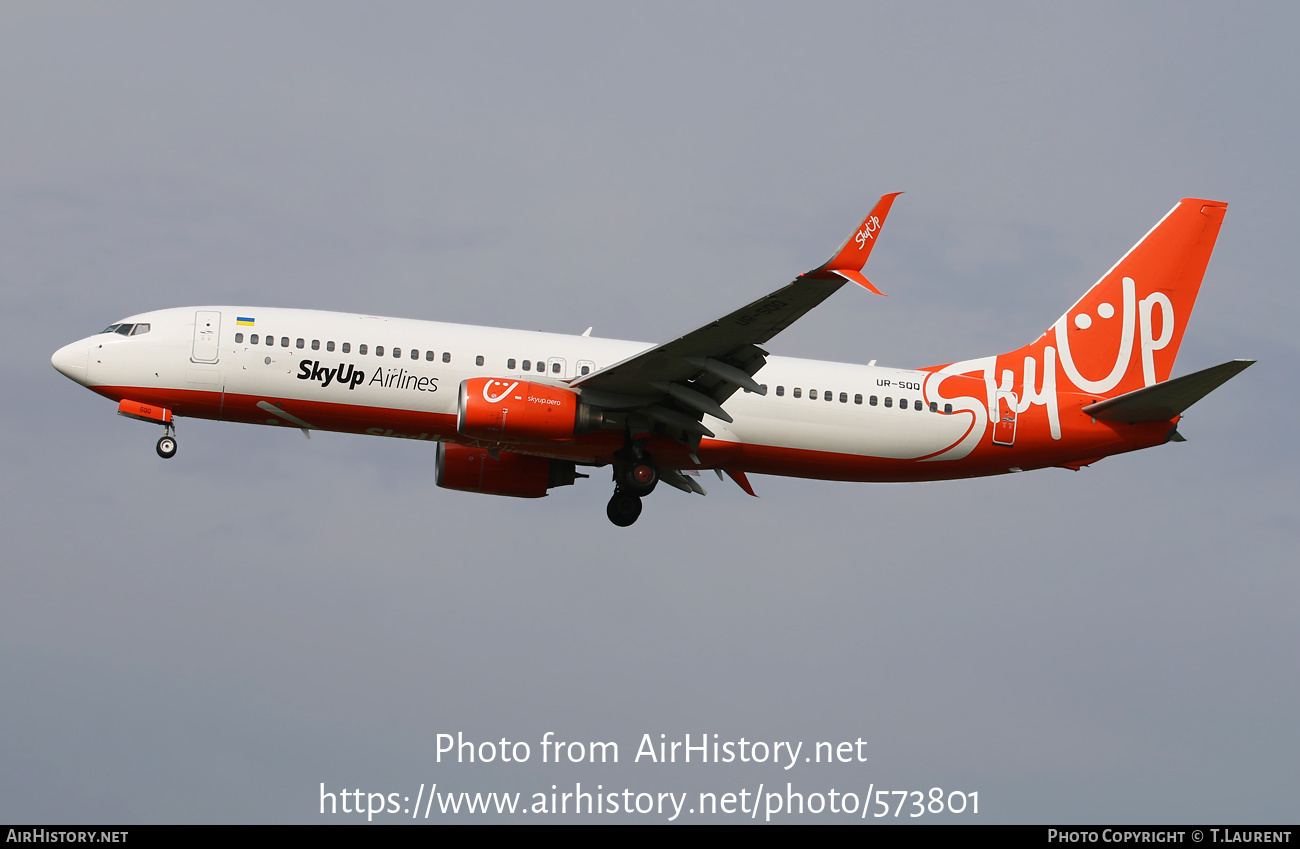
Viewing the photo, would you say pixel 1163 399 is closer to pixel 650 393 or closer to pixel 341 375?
pixel 650 393

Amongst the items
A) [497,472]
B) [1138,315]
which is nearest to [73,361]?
[497,472]

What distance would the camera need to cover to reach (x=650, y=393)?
36.5m

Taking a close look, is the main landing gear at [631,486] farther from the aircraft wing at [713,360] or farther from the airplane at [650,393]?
the aircraft wing at [713,360]

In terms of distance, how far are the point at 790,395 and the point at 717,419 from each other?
6.67 ft

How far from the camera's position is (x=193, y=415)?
120 ft

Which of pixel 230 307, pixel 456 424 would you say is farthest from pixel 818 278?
pixel 230 307

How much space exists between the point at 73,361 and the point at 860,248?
65.8 ft

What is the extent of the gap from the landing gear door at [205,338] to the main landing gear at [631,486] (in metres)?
10.8

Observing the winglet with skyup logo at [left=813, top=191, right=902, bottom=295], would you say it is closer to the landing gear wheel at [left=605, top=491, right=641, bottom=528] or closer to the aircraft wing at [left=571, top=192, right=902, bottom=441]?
the aircraft wing at [left=571, top=192, right=902, bottom=441]

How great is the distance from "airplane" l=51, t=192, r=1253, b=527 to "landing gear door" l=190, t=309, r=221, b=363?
43 mm

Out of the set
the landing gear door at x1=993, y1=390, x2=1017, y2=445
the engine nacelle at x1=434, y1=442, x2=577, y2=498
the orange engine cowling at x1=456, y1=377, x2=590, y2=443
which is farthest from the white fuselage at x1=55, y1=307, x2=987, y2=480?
the landing gear door at x1=993, y1=390, x2=1017, y2=445

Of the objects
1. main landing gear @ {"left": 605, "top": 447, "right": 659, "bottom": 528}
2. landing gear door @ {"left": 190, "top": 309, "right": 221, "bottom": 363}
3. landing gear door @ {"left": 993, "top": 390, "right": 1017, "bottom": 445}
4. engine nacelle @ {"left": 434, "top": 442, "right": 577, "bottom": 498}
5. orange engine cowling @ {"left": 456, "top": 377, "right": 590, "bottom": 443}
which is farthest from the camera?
engine nacelle @ {"left": 434, "top": 442, "right": 577, "bottom": 498}

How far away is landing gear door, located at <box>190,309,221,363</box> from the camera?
118 feet

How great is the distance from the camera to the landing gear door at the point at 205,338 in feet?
118
